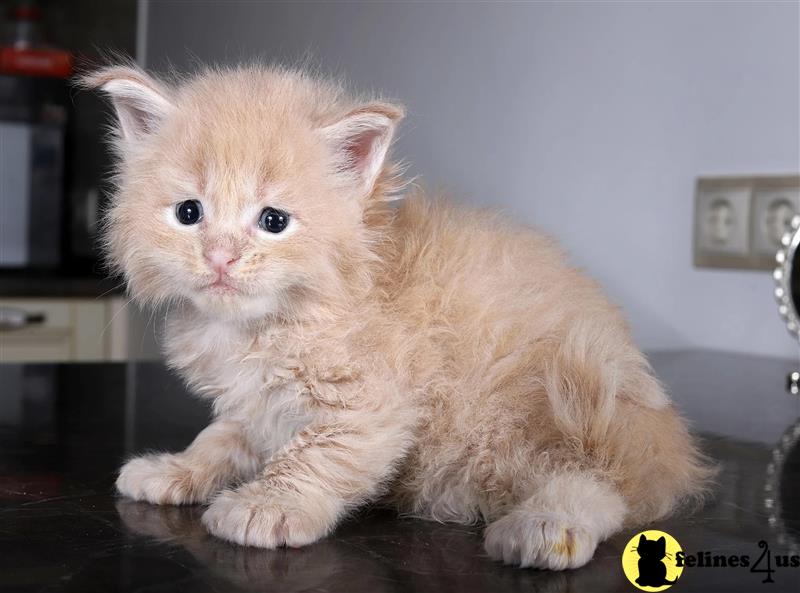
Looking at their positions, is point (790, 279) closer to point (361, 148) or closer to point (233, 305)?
point (361, 148)

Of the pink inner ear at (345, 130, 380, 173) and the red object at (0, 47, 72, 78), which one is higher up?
the red object at (0, 47, 72, 78)

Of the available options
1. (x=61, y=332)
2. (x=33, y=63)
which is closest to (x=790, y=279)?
(x=61, y=332)

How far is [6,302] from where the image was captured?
2893mm

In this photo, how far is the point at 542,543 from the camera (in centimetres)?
74

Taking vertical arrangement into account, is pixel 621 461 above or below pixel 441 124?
below

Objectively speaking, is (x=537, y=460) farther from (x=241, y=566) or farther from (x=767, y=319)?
(x=767, y=319)

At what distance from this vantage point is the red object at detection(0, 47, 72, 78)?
3404 mm

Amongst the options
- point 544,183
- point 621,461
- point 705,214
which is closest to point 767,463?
point 621,461

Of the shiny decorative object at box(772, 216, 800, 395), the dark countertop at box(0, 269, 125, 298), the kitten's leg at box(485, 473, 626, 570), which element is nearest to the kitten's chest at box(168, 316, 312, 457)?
the kitten's leg at box(485, 473, 626, 570)

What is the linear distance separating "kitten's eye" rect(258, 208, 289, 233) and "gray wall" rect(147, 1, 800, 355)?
1231mm

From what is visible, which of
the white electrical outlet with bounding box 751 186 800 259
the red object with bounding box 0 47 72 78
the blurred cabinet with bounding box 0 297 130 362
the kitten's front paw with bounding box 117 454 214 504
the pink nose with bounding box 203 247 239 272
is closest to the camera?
the pink nose with bounding box 203 247 239 272

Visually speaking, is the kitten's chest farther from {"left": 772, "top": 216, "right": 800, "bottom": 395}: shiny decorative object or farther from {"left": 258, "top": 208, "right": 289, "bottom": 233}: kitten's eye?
{"left": 772, "top": 216, "right": 800, "bottom": 395}: shiny decorative object

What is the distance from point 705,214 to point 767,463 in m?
0.86

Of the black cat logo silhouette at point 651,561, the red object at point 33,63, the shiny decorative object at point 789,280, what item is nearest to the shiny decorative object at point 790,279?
the shiny decorative object at point 789,280
